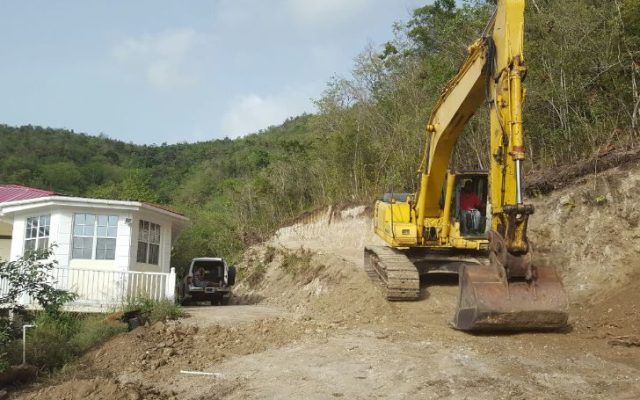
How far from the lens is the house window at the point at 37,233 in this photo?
1576 centimetres

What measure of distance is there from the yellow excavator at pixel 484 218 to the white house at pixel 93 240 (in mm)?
6370

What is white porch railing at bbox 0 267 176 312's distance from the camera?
14.2m

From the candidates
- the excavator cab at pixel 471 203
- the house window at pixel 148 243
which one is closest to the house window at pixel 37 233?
the house window at pixel 148 243

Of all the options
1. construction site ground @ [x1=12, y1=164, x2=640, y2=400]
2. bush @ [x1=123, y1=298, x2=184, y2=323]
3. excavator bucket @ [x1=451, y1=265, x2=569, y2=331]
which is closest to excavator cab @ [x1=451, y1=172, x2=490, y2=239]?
construction site ground @ [x1=12, y1=164, x2=640, y2=400]

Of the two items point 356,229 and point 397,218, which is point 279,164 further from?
point 397,218

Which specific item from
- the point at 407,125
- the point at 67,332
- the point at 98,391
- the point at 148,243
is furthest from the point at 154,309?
the point at 407,125

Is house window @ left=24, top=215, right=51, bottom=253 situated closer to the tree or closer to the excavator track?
the tree

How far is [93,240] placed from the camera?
15664 mm

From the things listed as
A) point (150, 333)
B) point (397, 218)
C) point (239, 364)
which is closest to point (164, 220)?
point (150, 333)

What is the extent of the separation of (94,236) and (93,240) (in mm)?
107

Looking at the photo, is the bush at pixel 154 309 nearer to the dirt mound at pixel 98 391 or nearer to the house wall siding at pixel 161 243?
the house wall siding at pixel 161 243

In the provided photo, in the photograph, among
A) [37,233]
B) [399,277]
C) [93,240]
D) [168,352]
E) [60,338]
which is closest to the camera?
[168,352]

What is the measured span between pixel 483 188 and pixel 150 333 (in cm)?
711

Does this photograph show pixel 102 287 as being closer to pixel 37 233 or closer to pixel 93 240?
pixel 93 240
